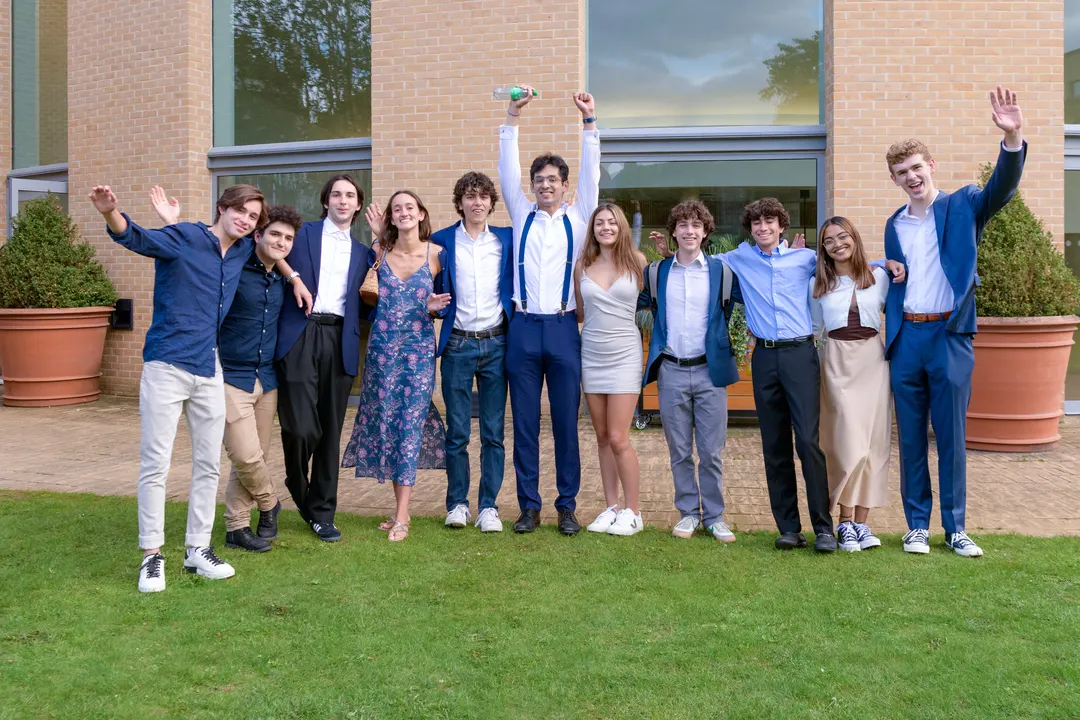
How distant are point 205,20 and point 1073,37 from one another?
925 centimetres

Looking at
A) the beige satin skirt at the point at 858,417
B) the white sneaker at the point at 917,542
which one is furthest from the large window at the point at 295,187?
the white sneaker at the point at 917,542

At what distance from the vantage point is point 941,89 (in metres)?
8.21

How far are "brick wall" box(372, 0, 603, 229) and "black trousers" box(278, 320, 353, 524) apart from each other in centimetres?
435

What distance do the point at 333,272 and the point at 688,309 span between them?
1.90m

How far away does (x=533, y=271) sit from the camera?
4852 mm

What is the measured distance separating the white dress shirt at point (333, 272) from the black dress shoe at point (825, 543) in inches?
107

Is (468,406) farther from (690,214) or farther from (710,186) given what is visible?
(710,186)

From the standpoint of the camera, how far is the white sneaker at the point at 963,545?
14.4 feet

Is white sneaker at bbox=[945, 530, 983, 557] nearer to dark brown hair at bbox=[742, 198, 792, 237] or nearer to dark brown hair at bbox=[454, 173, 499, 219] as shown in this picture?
dark brown hair at bbox=[742, 198, 792, 237]

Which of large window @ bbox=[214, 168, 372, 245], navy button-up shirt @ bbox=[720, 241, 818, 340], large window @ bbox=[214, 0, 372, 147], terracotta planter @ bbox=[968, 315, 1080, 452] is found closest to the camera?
navy button-up shirt @ bbox=[720, 241, 818, 340]

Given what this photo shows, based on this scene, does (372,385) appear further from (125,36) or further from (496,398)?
(125,36)

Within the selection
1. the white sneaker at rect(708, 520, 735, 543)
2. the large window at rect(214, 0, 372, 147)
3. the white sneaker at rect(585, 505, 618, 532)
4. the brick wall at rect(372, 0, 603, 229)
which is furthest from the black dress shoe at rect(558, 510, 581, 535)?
the large window at rect(214, 0, 372, 147)

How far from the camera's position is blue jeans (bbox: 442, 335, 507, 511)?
4.90 meters

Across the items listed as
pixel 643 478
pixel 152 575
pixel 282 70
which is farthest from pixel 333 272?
pixel 282 70
